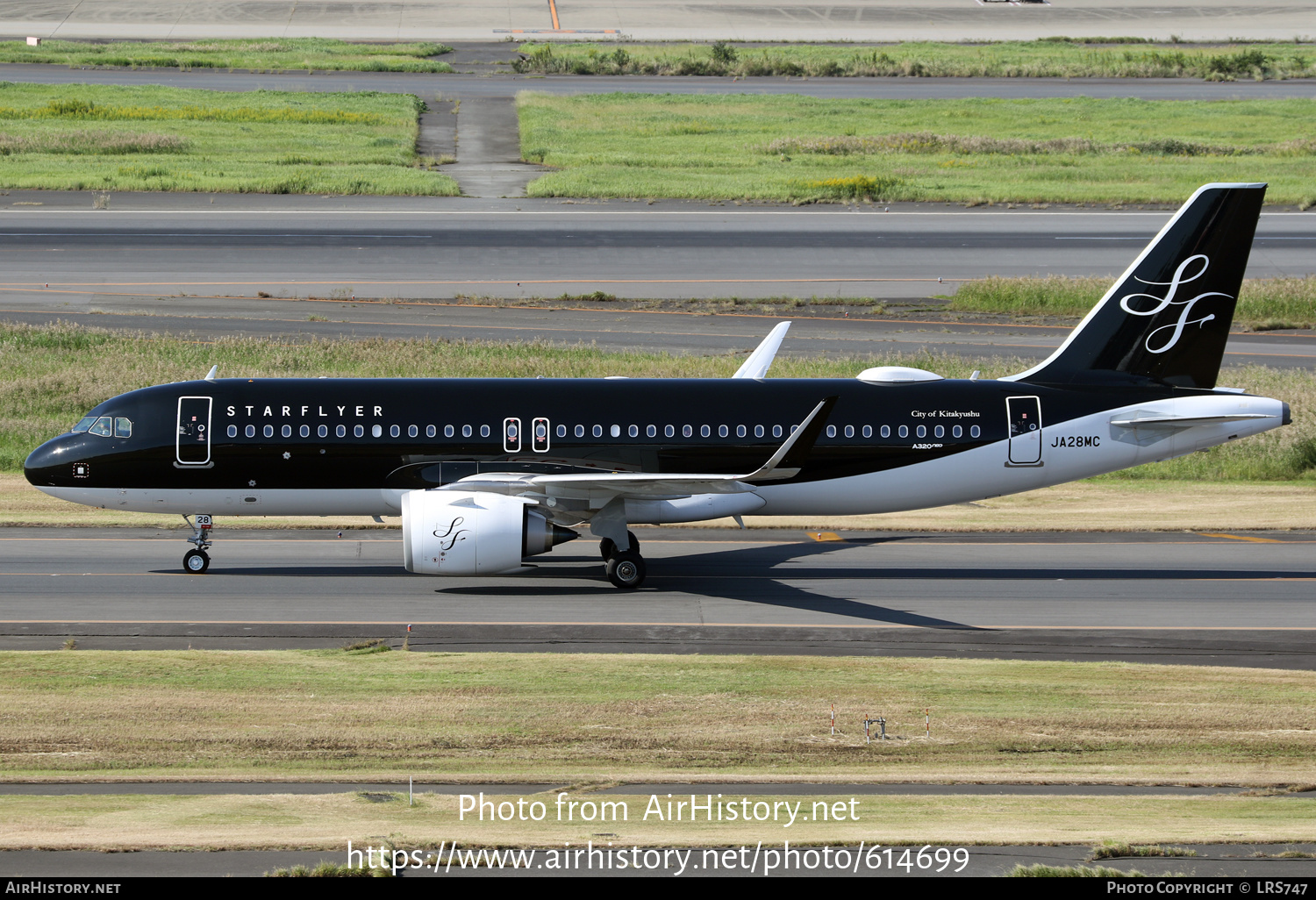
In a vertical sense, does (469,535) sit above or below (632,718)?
above

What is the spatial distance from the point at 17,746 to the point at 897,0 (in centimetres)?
15808

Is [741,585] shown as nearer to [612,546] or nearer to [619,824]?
[612,546]

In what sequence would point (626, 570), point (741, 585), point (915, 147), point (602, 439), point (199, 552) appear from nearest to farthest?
point (626, 570), point (602, 439), point (741, 585), point (199, 552), point (915, 147)

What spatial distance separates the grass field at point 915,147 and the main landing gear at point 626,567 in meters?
53.0

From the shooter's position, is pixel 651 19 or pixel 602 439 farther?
pixel 651 19

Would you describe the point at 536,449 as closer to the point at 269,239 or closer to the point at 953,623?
the point at 953,623

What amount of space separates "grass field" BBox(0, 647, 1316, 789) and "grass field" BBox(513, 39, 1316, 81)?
107 m

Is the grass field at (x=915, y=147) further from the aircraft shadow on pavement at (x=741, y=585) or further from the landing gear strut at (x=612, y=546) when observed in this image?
the landing gear strut at (x=612, y=546)

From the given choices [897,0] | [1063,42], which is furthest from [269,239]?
[897,0]

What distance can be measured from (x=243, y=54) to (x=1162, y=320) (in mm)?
113695

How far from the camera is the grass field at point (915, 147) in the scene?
83.8 meters

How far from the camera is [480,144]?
96.1 meters

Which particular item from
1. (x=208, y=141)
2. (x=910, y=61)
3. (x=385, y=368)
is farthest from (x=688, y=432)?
(x=910, y=61)

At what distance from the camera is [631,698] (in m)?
22.9
